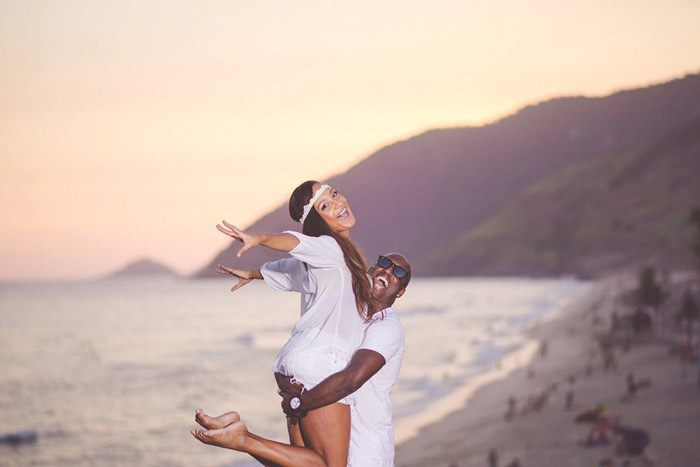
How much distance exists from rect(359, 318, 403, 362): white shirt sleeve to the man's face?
209mm

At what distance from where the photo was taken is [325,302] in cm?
484

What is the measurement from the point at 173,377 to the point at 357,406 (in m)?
44.6

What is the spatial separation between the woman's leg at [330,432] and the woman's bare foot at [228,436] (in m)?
0.35

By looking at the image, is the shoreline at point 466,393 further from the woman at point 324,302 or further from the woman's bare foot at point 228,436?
the woman's bare foot at point 228,436

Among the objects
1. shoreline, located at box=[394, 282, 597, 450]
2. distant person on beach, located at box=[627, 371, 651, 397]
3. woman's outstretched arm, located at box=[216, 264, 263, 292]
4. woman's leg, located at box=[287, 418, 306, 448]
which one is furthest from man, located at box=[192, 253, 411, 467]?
distant person on beach, located at box=[627, 371, 651, 397]

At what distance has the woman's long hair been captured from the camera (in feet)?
15.9

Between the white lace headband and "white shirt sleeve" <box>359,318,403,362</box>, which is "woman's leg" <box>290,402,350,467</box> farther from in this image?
the white lace headband

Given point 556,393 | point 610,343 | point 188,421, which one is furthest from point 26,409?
point 610,343

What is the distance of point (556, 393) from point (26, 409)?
2310cm

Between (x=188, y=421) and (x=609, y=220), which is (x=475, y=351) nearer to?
(x=188, y=421)

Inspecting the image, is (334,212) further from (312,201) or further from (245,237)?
(245,237)

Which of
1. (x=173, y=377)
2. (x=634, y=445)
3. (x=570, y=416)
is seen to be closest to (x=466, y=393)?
(x=570, y=416)

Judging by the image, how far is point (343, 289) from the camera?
4.81m

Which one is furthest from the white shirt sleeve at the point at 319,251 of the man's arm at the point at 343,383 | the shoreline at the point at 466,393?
the shoreline at the point at 466,393
